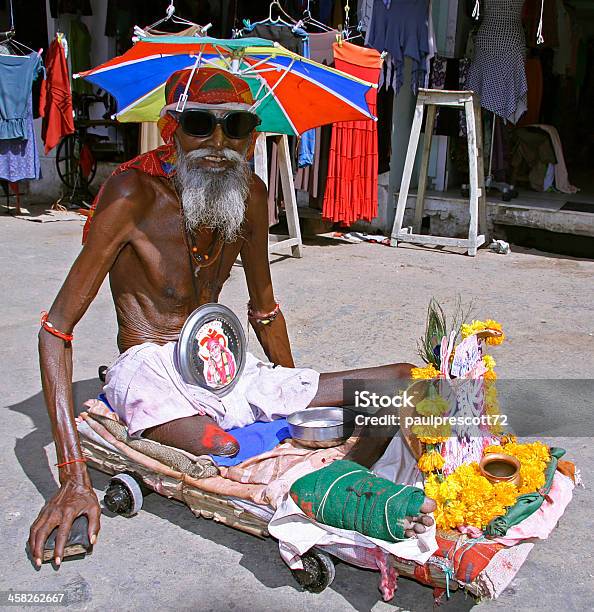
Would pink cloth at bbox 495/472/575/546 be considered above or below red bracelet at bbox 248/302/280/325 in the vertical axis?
below

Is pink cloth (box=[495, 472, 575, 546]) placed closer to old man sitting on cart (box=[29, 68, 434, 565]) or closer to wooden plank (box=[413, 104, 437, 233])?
old man sitting on cart (box=[29, 68, 434, 565])

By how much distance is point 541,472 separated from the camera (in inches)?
99.8

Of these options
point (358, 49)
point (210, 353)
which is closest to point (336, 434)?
point (210, 353)

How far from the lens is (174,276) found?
9.84ft

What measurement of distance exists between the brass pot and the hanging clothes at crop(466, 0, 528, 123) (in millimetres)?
5771

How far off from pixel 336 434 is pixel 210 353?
1.90ft

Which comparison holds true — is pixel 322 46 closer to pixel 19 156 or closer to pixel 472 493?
pixel 19 156

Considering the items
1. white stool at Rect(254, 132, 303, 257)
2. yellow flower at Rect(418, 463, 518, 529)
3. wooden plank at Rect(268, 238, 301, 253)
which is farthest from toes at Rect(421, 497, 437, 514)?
wooden plank at Rect(268, 238, 301, 253)

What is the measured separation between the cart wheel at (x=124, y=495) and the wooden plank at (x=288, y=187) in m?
4.41

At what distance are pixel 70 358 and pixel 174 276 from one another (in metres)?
0.52

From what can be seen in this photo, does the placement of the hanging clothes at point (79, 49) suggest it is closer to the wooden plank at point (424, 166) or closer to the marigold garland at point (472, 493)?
the wooden plank at point (424, 166)

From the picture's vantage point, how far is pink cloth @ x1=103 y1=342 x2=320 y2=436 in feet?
9.14

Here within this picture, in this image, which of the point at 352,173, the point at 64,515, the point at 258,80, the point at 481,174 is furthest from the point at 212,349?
the point at 481,174

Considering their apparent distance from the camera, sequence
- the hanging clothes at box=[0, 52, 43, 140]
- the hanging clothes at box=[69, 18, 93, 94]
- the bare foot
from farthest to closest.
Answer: the hanging clothes at box=[69, 18, 93, 94], the hanging clothes at box=[0, 52, 43, 140], the bare foot
